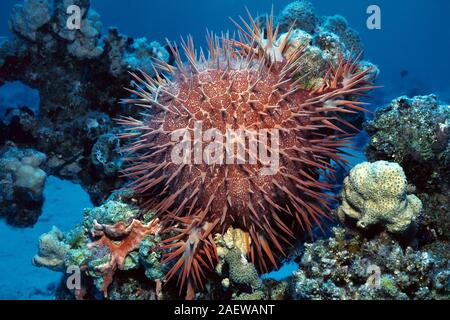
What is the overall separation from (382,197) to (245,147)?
1.50 m

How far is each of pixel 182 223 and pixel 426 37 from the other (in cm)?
9127

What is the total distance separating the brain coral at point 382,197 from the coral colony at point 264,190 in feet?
0.04

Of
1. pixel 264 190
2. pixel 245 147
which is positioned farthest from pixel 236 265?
pixel 245 147

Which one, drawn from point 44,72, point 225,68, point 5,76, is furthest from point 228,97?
point 5,76

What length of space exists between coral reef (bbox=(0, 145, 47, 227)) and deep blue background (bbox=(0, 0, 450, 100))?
210ft

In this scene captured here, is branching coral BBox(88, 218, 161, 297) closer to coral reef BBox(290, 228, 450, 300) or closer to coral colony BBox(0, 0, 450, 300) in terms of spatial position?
coral colony BBox(0, 0, 450, 300)

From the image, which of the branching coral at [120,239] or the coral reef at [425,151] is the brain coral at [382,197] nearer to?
the coral reef at [425,151]

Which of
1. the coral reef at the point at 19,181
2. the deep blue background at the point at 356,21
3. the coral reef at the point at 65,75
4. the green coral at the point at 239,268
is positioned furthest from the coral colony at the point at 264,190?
the deep blue background at the point at 356,21

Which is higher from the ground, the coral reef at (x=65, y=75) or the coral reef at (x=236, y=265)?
the coral reef at (x=65, y=75)

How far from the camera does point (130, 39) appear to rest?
24.1 feet

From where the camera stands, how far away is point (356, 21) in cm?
8169

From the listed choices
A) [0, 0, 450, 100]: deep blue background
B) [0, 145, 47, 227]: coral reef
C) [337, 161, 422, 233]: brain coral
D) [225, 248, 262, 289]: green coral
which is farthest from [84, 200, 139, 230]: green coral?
[0, 0, 450, 100]: deep blue background

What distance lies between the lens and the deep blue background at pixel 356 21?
2707 inches

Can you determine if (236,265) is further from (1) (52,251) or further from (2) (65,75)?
(2) (65,75)
